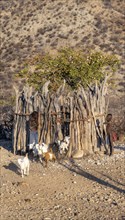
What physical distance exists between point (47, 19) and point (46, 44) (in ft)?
14.7

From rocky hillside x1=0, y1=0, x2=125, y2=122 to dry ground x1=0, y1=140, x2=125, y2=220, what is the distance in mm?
21984

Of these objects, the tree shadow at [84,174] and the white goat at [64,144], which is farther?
the white goat at [64,144]

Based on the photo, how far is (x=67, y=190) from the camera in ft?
26.8

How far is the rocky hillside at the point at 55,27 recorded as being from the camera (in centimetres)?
3532

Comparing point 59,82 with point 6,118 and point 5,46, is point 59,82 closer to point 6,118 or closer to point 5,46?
point 6,118

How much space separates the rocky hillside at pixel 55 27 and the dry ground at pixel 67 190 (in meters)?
22.0

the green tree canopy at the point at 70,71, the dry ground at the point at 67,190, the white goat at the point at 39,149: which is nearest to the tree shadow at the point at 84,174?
the dry ground at the point at 67,190

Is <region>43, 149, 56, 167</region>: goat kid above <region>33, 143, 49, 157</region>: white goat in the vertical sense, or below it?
below

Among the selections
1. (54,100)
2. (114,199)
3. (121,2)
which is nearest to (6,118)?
(54,100)

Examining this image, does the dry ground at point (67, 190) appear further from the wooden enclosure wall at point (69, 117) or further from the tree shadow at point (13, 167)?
the wooden enclosure wall at point (69, 117)

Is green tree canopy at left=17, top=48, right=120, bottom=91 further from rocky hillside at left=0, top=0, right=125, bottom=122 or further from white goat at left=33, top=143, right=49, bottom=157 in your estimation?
rocky hillside at left=0, top=0, right=125, bottom=122

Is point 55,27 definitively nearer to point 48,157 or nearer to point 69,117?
point 69,117

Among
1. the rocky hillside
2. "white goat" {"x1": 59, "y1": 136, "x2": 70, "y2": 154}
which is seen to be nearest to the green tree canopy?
"white goat" {"x1": 59, "y1": 136, "x2": 70, "y2": 154}

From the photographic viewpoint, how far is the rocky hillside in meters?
35.3
